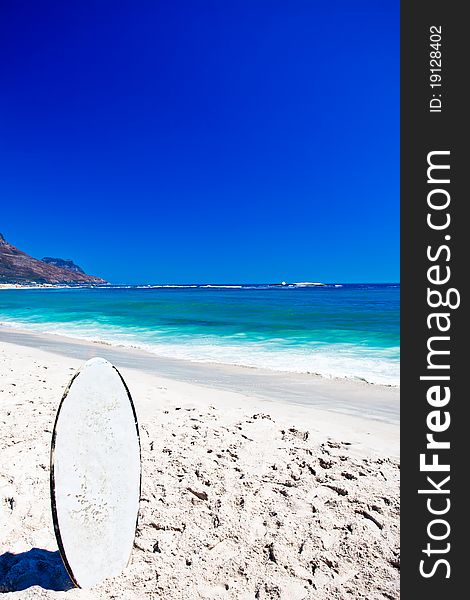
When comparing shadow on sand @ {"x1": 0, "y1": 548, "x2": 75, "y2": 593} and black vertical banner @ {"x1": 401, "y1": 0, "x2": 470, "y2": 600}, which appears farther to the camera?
black vertical banner @ {"x1": 401, "y1": 0, "x2": 470, "y2": 600}

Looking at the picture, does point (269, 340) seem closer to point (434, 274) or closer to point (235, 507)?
point (434, 274)

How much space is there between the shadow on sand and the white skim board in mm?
226

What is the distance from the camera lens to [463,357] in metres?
3.35

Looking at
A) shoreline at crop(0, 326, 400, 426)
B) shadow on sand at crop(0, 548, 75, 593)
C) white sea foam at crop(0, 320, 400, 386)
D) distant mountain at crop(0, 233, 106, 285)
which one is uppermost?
distant mountain at crop(0, 233, 106, 285)

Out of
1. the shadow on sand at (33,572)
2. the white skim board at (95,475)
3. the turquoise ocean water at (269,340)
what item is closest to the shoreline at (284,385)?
the turquoise ocean water at (269,340)

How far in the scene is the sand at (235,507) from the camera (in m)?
2.30

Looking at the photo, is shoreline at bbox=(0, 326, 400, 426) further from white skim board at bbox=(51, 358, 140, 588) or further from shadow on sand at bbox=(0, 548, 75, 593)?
shadow on sand at bbox=(0, 548, 75, 593)

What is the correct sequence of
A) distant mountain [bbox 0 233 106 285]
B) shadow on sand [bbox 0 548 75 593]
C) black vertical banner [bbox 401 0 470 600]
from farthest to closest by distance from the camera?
distant mountain [bbox 0 233 106 285] → black vertical banner [bbox 401 0 470 600] → shadow on sand [bbox 0 548 75 593]

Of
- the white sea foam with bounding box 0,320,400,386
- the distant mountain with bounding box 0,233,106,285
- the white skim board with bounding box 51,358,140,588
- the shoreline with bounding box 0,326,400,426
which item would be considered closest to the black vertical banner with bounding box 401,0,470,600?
the white skim board with bounding box 51,358,140,588

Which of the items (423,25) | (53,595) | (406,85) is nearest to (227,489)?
(53,595)

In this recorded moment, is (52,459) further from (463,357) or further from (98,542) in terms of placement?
(463,357)

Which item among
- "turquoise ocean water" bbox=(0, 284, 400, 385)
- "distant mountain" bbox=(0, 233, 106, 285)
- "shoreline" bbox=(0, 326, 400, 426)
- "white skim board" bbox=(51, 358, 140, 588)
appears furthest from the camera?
"distant mountain" bbox=(0, 233, 106, 285)

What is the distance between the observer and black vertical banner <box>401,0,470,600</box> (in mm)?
2885

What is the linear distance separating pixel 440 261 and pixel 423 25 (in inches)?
92.3
